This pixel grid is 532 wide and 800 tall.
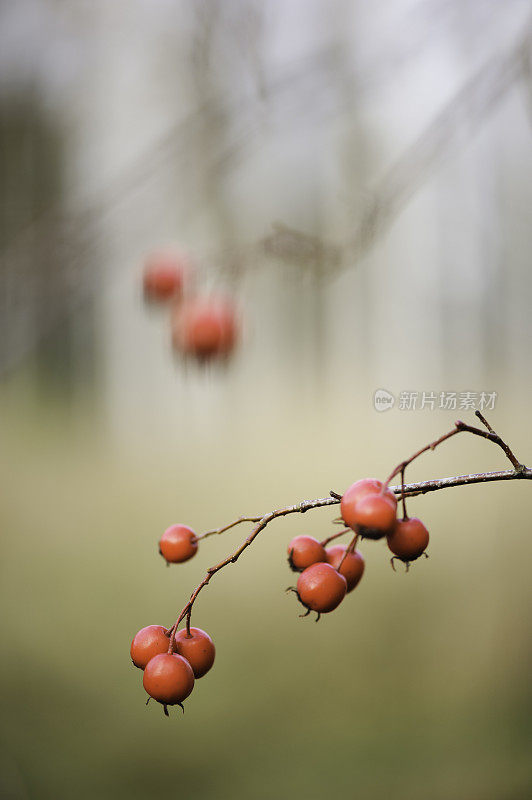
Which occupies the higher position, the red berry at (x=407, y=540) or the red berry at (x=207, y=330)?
the red berry at (x=207, y=330)

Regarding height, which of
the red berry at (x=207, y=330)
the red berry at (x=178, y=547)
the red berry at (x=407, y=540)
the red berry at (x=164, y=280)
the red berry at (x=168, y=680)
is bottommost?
the red berry at (x=168, y=680)

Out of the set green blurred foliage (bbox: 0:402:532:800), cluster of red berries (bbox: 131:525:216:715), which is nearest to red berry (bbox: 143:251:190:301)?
cluster of red berries (bbox: 131:525:216:715)

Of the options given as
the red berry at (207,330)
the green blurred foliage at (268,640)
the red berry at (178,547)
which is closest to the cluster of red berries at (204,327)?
the red berry at (207,330)

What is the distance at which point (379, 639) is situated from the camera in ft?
11.3

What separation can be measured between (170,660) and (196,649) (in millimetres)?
47

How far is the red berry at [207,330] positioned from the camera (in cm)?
66

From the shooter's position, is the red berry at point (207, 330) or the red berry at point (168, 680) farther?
the red berry at point (207, 330)

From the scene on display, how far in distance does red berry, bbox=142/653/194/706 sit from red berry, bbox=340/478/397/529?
191mm

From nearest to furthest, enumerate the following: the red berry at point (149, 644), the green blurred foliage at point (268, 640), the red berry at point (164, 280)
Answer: the red berry at point (149, 644) → the red berry at point (164, 280) → the green blurred foliage at point (268, 640)

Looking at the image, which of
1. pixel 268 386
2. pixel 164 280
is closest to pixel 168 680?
pixel 164 280

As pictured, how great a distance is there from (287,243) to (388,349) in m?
4.02

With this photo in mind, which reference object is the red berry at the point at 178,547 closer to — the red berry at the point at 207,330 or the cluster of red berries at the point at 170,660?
the cluster of red berries at the point at 170,660

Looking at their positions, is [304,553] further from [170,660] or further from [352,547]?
[170,660]

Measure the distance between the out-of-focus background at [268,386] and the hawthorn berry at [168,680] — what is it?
30 cm
